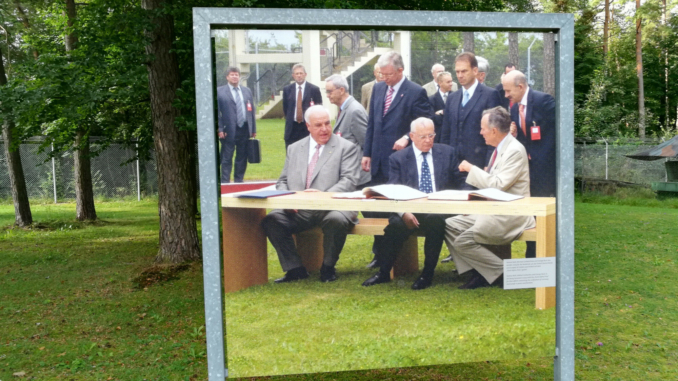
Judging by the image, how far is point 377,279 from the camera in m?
3.86

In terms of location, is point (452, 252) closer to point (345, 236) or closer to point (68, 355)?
point (345, 236)

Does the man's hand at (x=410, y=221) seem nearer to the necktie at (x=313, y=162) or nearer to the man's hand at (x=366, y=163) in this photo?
the man's hand at (x=366, y=163)

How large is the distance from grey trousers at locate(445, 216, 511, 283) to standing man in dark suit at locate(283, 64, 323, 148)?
1.07 m

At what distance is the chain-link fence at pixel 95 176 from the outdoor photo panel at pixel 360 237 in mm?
21532

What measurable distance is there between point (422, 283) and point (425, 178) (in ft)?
2.13

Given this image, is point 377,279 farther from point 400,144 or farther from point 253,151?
point 253,151

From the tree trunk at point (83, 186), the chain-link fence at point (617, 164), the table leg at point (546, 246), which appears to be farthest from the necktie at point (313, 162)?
the chain-link fence at point (617, 164)

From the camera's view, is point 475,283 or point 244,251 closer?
point 244,251

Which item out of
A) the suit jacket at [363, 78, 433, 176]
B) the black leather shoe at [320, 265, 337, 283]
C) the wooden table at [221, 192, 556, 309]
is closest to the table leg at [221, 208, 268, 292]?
the wooden table at [221, 192, 556, 309]

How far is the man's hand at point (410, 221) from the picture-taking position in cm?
385

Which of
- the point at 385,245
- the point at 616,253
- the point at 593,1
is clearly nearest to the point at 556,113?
the point at 385,245

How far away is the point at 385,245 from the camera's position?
3875mm

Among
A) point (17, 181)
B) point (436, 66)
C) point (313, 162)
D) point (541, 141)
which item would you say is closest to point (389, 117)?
point (436, 66)

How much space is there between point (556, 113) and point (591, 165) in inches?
871
